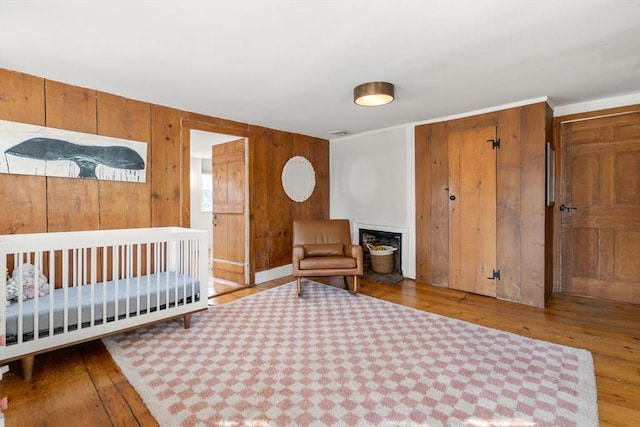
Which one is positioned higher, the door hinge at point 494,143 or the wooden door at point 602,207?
the door hinge at point 494,143

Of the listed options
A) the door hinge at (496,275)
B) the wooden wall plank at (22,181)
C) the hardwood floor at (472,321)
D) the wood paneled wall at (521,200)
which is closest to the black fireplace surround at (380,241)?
the wood paneled wall at (521,200)

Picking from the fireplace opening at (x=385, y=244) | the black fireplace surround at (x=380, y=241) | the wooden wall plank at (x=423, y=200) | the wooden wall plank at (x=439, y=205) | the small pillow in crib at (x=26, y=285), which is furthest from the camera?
the black fireplace surround at (x=380, y=241)

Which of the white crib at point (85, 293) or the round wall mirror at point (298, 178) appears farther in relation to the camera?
the round wall mirror at point (298, 178)

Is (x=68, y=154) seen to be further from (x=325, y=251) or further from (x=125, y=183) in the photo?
Answer: (x=325, y=251)

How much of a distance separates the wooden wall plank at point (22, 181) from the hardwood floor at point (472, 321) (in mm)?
1075

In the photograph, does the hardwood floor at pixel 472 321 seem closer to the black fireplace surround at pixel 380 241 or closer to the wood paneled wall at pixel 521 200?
the wood paneled wall at pixel 521 200

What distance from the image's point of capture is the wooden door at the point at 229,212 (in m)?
4.13

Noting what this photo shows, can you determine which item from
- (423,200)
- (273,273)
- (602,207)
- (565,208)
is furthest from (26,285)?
(602,207)

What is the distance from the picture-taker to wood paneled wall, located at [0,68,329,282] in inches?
96.6

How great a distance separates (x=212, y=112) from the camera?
3.55 meters

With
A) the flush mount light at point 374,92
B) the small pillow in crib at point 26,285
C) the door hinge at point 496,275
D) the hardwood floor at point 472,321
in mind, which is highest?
the flush mount light at point 374,92

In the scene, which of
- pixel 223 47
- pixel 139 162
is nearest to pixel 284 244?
pixel 139 162

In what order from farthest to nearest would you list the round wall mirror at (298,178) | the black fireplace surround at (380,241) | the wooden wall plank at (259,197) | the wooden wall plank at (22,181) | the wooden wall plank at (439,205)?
the round wall mirror at (298,178)
the black fireplace surround at (380,241)
the wooden wall plank at (259,197)
the wooden wall plank at (439,205)
the wooden wall plank at (22,181)

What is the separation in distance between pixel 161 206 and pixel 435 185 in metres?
3.30
